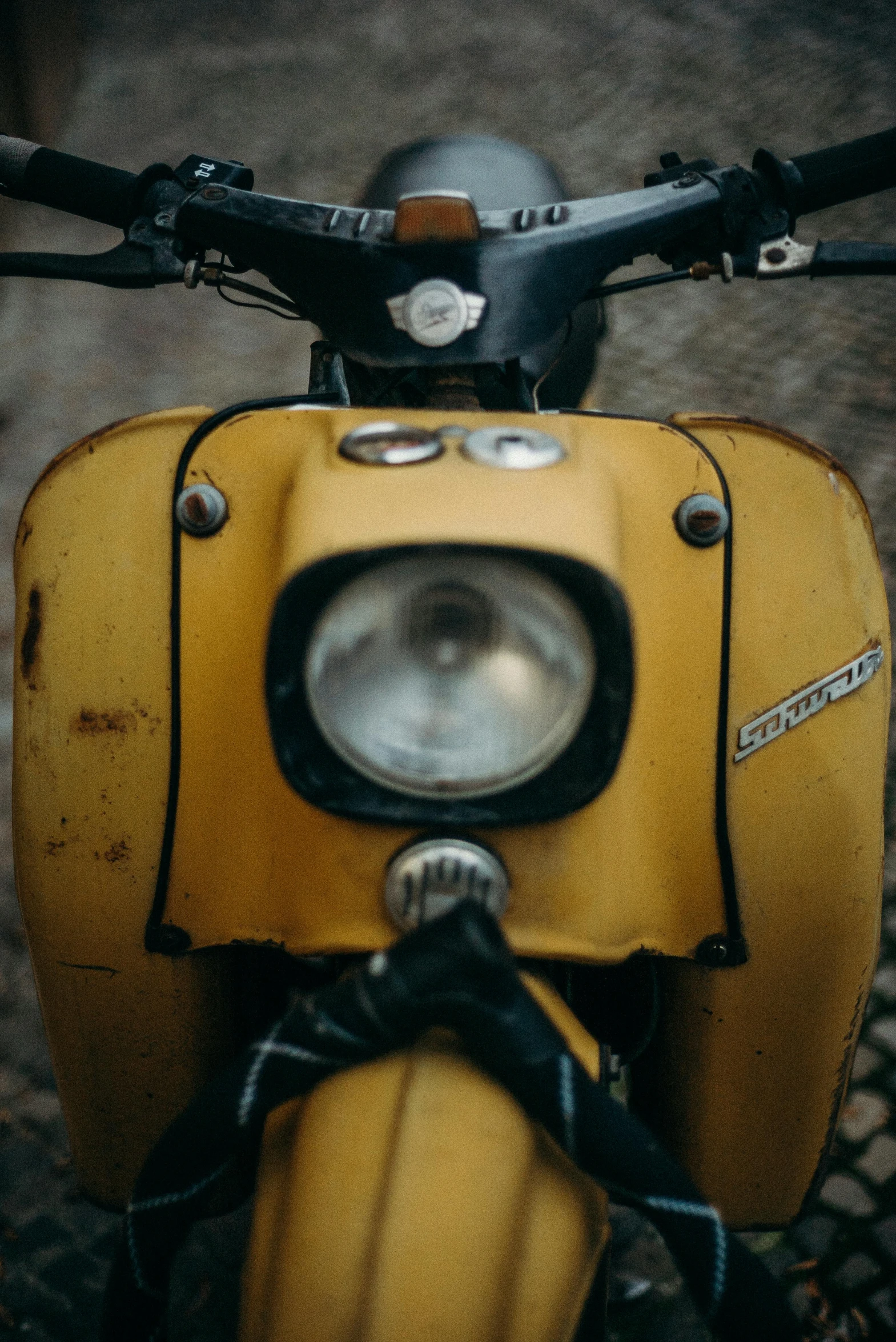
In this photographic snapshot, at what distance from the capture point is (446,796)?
Result: 924 mm

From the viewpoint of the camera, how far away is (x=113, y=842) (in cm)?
113

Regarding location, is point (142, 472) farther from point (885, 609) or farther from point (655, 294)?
point (655, 294)

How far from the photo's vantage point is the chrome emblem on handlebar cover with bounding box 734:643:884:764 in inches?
42.3

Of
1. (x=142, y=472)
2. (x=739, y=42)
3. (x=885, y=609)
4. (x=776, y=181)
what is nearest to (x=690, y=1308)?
(x=885, y=609)

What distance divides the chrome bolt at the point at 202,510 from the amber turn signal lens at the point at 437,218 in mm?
400

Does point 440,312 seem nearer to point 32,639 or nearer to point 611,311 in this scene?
point 32,639

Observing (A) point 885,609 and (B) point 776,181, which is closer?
(A) point 885,609

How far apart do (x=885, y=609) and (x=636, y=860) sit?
1.41 ft

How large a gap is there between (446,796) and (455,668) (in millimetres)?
120

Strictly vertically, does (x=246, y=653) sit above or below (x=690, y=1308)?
above

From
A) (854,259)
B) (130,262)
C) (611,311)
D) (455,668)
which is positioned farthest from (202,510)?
(611,311)

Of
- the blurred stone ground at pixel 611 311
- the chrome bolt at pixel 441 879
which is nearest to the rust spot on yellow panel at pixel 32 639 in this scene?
the chrome bolt at pixel 441 879

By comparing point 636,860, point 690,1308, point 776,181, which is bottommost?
point 690,1308

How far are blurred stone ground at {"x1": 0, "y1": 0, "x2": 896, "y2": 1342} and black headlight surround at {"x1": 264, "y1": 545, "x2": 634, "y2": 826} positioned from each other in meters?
1.24
